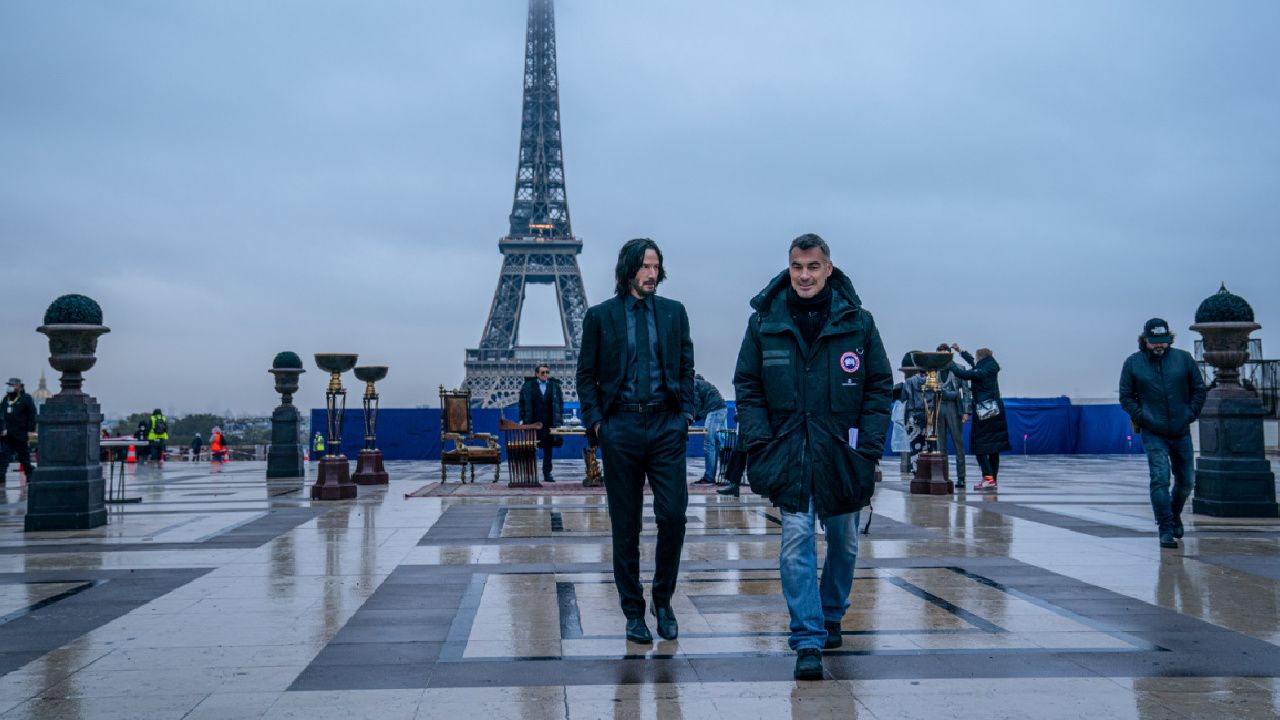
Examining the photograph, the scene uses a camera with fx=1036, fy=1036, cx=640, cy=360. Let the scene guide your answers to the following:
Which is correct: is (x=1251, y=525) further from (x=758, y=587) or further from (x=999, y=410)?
(x=758, y=587)

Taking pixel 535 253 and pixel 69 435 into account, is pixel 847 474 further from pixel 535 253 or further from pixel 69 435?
Result: pixel 535 253

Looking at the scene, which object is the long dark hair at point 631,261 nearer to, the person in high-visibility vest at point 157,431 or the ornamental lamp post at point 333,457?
the ornamental lamp post at point 333,457

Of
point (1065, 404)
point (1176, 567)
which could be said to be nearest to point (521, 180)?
point (1065, 404)

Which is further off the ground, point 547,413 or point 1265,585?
point 547,413

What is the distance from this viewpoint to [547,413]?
14203 millimetres

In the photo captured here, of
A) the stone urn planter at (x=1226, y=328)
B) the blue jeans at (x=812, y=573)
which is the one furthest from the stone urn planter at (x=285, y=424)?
the blue jeans at (x=812, y=573)

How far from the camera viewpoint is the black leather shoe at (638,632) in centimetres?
425

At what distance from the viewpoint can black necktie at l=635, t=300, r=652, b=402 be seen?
14.6 feet

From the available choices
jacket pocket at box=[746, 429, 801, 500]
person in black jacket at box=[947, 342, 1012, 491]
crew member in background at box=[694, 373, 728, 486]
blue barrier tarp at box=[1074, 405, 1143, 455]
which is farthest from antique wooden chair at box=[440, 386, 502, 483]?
blue barrier tarp at box=[1074, 405, 1143, 455]

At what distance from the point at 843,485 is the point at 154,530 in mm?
6942

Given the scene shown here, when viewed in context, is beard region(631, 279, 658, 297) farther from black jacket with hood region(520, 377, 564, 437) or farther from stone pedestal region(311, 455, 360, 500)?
black jacket with hood region(520, 377, 564, 437)

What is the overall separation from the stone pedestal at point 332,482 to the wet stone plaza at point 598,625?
2.96 m

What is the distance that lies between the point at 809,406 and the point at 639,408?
0.79 m

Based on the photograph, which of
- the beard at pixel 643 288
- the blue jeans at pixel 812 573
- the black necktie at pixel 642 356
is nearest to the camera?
the blue jeans at pixel 812 573
